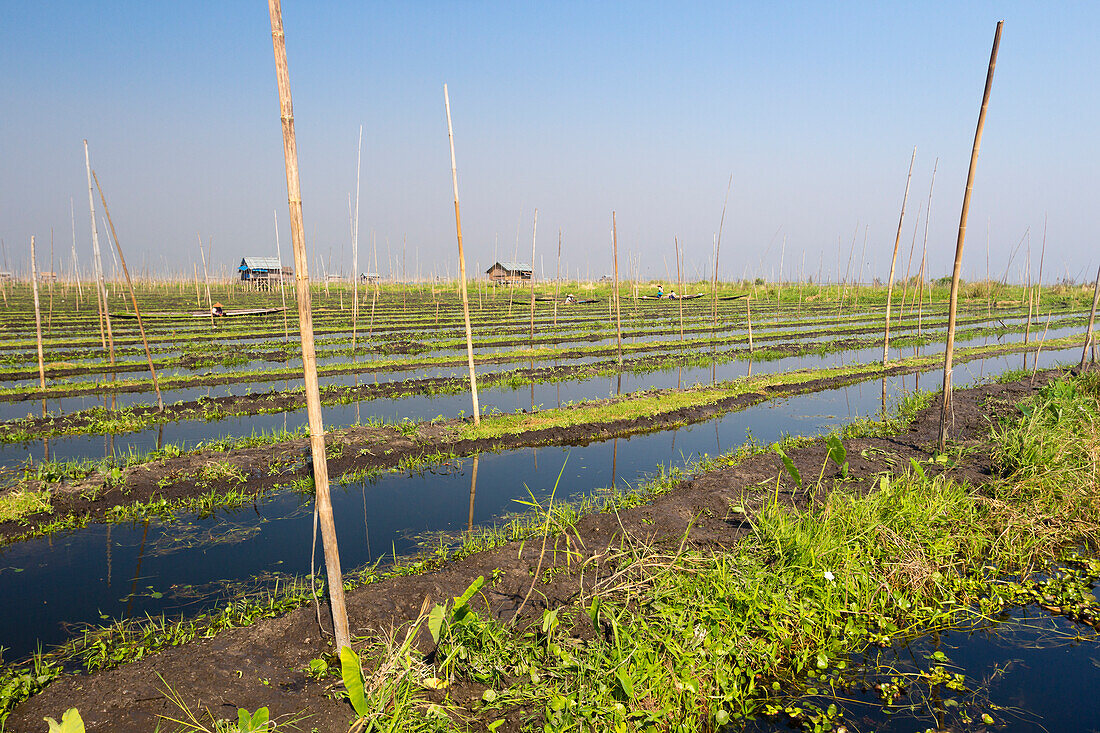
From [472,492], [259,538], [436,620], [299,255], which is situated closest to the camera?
[299,255]

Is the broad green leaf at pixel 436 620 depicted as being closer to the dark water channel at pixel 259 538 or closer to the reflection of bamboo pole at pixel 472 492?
the dark water channel at pixel 259 538

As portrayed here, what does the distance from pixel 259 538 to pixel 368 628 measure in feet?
8.70

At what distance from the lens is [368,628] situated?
3.91 meters

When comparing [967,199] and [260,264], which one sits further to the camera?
[260,264]

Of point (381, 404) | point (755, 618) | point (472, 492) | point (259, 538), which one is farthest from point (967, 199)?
point (381, 404)

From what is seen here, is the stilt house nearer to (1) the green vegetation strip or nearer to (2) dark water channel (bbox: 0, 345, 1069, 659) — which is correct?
(2) dark water channel (bbox: 0, 345, 1069, 659)

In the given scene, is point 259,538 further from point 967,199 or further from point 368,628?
point 967,199

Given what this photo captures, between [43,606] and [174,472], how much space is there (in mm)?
2722

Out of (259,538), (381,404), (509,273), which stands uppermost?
(509,273)

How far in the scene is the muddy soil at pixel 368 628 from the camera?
3.20 meters

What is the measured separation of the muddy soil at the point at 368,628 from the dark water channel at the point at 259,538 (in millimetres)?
1087

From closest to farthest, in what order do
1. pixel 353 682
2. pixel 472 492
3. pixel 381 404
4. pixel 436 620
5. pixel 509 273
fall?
pixel 353 682
pixel 436 620
pixel 472 492
pixel 381 404
pixel 509 273

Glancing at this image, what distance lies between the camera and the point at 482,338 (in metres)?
21.7

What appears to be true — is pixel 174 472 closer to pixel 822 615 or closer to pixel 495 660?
pixel 495 660
